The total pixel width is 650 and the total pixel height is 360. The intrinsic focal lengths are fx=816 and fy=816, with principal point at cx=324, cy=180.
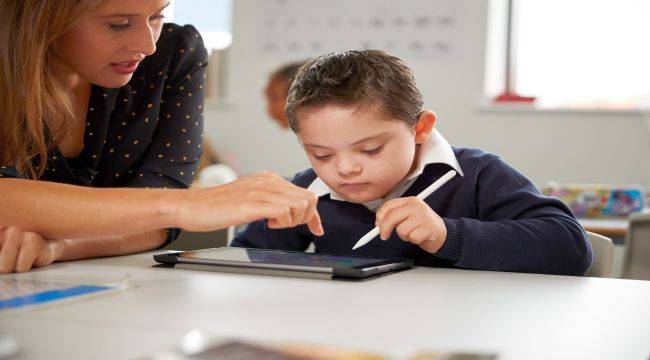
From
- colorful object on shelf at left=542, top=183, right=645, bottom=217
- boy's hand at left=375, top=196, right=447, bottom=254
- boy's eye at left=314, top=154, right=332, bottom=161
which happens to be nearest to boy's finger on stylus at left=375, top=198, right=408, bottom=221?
boy's hand at left=375, top=196, right=447, bottom=254

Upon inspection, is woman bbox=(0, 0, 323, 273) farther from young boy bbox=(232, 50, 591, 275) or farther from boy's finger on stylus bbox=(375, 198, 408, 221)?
young boy bbox=(232, 50, 591, 275)

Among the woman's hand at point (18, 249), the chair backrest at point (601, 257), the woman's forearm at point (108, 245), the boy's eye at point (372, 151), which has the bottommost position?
the chair backrest at point (601, 257)

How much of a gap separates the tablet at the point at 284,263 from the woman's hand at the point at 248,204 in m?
0.06

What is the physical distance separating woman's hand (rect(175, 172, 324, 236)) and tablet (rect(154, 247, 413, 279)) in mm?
56

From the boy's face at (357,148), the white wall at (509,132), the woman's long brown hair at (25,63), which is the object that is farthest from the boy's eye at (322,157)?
the white wall at (509,132)

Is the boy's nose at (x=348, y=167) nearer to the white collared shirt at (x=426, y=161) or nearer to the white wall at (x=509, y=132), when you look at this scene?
the white collared shirt at (x=426, y=161)

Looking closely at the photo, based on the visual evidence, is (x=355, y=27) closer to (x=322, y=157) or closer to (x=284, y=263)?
(x=322, y=157)

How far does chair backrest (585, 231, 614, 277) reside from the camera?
1339mm

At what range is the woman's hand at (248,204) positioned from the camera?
1.00m

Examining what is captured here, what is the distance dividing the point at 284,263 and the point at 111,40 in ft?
1.45

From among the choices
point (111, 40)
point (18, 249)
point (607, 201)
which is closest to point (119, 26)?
point (111, 40)

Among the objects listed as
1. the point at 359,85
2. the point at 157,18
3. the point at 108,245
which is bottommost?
the point at 108,245

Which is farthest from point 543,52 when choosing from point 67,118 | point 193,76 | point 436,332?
point 436,332

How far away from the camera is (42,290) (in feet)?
2.83
